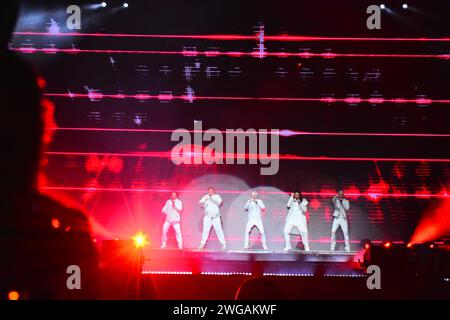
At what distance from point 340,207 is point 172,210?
9.80 feet

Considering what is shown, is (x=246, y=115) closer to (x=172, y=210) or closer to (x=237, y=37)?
(x=237, y=37)

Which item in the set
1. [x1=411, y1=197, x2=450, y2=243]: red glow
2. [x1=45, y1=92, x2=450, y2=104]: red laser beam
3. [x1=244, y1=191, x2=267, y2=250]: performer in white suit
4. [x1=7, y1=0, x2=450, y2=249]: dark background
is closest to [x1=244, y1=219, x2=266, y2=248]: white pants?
[x1=244, y1=191, x2=267, y2=250]: performer in white suit

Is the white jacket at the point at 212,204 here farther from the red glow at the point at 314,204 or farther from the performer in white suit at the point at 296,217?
the red glow at the point at 314,204

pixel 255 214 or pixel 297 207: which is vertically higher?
pixel 297 207

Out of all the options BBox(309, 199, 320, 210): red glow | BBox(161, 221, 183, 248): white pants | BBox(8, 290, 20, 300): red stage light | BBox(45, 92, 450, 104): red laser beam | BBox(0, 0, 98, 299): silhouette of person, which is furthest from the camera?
BBox(309, 199, 320, 210): red glow

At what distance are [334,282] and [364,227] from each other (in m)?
3.57

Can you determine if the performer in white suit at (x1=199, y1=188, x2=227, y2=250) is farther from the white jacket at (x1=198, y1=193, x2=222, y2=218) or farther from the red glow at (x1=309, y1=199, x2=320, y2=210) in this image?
the red glow at (x1=309, y1=199, x2=320, y2=210)

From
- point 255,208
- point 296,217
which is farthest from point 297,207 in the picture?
point 255,208

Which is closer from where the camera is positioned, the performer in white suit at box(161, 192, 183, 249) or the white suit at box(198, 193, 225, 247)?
the white suit at box(198, 193, 225, 247)

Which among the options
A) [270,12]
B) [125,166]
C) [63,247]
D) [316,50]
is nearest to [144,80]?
[125,166]

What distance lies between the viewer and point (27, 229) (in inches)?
80.6

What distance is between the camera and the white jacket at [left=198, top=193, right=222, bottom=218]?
7798mm

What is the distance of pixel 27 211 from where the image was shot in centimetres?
199

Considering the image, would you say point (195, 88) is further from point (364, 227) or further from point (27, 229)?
point (27, 229)
